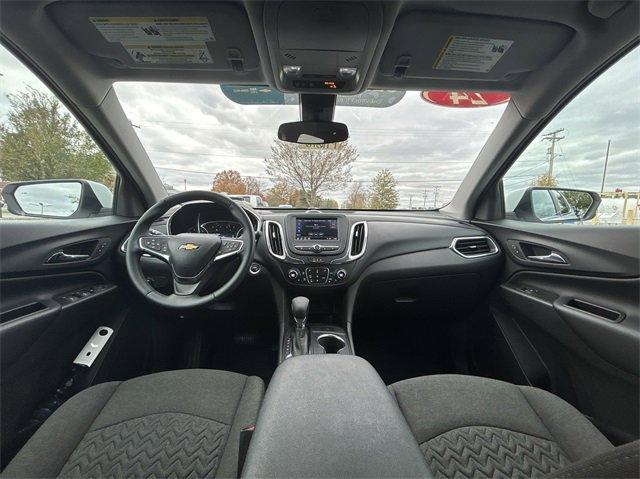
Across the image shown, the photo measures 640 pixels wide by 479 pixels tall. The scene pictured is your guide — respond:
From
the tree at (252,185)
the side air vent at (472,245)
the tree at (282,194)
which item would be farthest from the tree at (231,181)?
the side air vent at (472,245)

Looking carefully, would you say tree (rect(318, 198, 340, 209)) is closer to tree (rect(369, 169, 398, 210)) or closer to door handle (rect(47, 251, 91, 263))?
tree (rect(369, 169, 398, 210))

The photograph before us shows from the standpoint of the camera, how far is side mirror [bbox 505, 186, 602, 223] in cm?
175

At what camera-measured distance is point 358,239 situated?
6.88 feet

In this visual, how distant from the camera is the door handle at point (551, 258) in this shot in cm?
163

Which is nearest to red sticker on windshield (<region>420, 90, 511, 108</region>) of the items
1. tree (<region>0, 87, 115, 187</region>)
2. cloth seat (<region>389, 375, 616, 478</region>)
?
cloth seat (<region>389, 375, 616, 478</region>)

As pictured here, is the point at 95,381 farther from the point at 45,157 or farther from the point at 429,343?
the point at 429,343

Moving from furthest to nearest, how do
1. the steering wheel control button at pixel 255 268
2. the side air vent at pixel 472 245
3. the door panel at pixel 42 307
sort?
the side air vent at pixel 472 245 → the steering wheel control button at pixel 255 268 → the door panel at pixel 42 307

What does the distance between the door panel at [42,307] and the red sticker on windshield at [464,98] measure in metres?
2.16

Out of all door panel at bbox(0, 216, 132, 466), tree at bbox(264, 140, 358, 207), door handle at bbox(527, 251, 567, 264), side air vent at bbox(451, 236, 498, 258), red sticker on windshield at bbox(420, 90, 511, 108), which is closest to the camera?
door panel at bbox(0, 216, 132, 466)

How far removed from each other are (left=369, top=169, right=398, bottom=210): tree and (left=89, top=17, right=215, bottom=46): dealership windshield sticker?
142 cm

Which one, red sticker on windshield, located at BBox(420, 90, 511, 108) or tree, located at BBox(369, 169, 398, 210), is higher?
red sticker on windshield, located at BBox(420, 90, 511, 108)

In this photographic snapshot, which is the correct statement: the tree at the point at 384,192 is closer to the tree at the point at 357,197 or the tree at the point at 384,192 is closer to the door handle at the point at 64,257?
the tree at the point at 357,197

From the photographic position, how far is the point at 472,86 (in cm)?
178

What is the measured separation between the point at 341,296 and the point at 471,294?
95 cm
